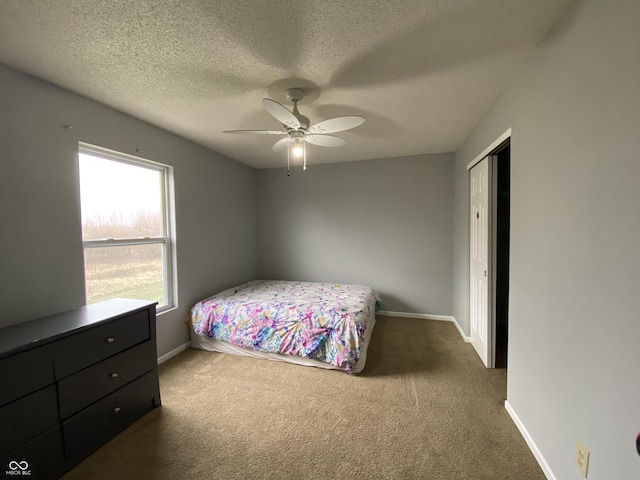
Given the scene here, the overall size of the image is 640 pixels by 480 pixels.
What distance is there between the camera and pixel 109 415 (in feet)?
5.60

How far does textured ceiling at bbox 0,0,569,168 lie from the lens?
4.14 ft

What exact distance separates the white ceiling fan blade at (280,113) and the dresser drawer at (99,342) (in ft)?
5.65

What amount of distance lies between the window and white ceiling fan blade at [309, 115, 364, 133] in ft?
5.97

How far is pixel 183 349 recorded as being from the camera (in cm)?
303

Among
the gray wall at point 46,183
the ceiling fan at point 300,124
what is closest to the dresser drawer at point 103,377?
the gray wall at point 46,183

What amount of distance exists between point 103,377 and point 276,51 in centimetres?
228

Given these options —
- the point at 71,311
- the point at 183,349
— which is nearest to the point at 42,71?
the point at 71,311

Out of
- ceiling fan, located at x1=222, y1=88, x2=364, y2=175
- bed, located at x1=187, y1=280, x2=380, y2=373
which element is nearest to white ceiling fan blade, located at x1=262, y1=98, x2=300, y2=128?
ceiling fan, located at x1=222, y1=88, x2=364, y2=175

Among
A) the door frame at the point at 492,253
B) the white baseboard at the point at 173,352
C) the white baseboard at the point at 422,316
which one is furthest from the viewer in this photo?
the white baseboard at the point at 422,316

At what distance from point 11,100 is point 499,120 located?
340 cm

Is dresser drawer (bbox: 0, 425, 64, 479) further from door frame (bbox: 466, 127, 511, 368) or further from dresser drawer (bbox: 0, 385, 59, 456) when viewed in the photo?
door frame (bbox: 466, 127, 511, 368)

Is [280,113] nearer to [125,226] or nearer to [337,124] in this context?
[337,124]

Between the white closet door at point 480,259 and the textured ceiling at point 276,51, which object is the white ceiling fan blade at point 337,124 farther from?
the white closet door at point 480,259

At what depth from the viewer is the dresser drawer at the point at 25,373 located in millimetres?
1253
